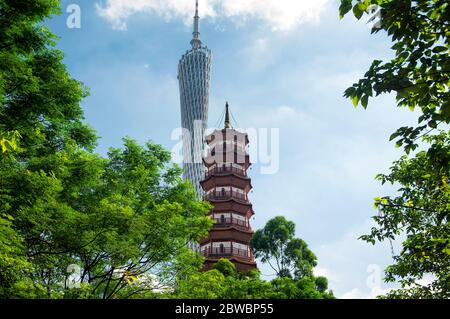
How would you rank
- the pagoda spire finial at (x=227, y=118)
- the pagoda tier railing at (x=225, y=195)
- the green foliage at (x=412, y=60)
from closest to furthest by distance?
the green foliage at (x=412, y=60) → the pagoda tier railing at (x=225, y=195) → the pagoda spire finial at (x=227, y=118)

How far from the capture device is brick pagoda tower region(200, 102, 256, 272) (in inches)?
1394

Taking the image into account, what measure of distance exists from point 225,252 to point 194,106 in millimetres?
63832

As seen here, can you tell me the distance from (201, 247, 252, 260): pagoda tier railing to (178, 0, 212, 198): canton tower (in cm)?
5268

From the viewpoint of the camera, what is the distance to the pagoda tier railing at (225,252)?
34.8 m

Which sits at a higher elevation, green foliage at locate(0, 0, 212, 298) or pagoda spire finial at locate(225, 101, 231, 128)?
pagoda spire finial at locate(225, 101, 231, 128)

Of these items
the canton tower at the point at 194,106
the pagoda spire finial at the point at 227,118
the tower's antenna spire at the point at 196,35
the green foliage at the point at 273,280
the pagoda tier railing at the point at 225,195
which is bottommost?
the green foliage at the point at 273,280

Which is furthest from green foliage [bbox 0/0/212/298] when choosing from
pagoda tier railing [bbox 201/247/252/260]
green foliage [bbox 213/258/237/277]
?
pagoda tier railing [bbox 201/247/252/260]

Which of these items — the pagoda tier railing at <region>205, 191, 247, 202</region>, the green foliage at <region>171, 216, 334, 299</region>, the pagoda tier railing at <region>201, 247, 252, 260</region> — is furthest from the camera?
the pagoda tier railing at <region>205, 191, 247, 202</region>

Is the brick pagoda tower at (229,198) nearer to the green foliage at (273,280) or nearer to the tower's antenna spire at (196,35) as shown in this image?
the green foliage at (273,280)

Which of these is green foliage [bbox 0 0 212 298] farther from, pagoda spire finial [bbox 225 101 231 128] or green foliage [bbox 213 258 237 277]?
pagoda spire finial [bbox 225 101 231 128]

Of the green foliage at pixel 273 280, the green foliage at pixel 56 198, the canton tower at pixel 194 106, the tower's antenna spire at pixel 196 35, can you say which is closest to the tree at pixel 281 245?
the green foliage at pixel 273 280

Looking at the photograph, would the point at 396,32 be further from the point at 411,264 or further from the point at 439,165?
the point at 411,264

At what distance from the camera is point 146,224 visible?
13.5 m
